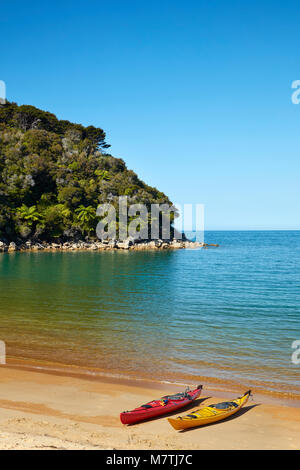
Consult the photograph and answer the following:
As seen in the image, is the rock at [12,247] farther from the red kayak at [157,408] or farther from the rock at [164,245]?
the red kayak at [157,408]

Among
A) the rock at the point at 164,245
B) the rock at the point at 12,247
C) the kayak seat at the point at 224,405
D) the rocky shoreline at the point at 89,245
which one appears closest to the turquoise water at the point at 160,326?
the kayak seat at the point at 224,405

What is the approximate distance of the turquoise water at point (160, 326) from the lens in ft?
42.9

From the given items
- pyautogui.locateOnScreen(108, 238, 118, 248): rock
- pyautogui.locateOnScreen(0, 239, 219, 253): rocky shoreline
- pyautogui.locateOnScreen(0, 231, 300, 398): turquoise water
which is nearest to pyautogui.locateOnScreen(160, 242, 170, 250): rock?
pyautogui.locateOnScreen(0, 239, 219, 253): rocky shoreline

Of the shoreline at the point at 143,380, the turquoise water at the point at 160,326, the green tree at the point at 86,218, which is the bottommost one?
the shoreline at the point at 143,380

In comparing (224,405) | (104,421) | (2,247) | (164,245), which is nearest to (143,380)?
(104,421)

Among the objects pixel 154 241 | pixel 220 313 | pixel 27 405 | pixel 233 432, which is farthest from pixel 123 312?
pixel 154 241

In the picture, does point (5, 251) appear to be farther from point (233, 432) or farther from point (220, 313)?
point (233, 432)

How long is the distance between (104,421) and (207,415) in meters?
2.38

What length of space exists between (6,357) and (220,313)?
11582 mm

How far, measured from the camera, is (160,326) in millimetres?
18375

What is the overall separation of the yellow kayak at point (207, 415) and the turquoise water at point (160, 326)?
266 centimetres

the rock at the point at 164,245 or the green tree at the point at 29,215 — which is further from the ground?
the green tree at the point at 29,215

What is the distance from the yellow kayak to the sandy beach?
0.50 feet

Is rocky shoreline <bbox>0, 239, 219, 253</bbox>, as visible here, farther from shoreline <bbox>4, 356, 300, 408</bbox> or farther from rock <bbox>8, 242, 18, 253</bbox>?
shoreline <bbox>4, 356, 300, 408</bbox>
